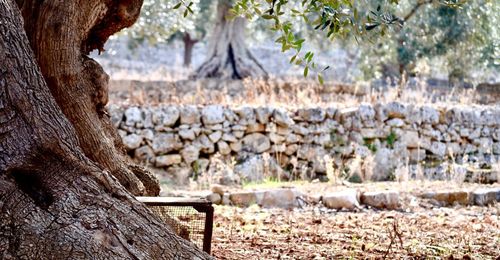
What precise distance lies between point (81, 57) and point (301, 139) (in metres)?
7.29

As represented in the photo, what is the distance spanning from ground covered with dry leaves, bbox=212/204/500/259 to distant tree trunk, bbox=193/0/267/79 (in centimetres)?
929

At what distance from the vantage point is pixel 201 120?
10.4 meters

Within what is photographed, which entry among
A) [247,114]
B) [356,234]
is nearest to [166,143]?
[247,114]

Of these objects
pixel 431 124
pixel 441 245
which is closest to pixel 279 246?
pixel 441 245

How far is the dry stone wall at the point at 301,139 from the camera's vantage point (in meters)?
10.0

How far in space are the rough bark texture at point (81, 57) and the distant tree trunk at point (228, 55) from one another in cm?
1222

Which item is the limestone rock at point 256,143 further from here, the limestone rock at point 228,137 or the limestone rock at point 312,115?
the limestone rock at point 312,115

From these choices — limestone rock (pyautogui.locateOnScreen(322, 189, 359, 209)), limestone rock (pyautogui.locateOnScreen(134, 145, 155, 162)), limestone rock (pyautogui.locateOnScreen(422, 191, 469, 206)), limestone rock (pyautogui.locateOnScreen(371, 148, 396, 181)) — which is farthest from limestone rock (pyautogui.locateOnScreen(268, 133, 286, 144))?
limestone rock (pyautogui.locateOnScreen(422, 191, 469, 206))

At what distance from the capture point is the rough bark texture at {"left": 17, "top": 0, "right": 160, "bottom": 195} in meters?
3.44

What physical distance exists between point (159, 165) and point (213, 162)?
2.92ft

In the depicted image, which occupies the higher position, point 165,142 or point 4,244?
point 165,142

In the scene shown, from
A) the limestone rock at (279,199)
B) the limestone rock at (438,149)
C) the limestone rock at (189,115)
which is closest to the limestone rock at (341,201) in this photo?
the limestone rock at (279,199)

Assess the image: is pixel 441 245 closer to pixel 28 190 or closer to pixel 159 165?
pixel 28 190

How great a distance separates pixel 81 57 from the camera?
3682 millimetres
